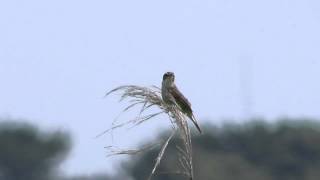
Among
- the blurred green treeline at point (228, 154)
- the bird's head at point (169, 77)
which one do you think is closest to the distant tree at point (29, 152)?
the blurred green treeline at point (228, 154)

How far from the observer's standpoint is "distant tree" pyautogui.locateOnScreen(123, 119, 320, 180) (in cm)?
5803

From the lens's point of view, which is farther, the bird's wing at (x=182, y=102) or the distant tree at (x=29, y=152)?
the distant tree at (x=29, y=152)

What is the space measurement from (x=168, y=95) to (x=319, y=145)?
55426 mm

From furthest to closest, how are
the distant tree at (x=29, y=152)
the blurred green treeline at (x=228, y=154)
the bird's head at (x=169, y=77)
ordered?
1. the distant tree at (x=29, y=152)
2. the blurred green treeline at (x=228, y=154)
3. the bird's head at (x=169, y=77)

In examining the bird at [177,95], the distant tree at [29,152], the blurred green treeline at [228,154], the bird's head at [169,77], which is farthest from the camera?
the distant tree at [29,152]

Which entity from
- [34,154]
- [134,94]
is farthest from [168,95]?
[34,154]

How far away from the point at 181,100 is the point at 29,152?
2504 inches

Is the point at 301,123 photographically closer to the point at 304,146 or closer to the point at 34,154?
the point at 304,146

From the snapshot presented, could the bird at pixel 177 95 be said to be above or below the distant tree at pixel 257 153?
above

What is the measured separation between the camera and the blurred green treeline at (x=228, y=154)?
57.8m

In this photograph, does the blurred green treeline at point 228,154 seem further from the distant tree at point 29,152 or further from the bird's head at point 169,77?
the bird's head at point 169,77

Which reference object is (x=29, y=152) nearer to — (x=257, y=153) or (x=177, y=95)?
(x=257, y=153)

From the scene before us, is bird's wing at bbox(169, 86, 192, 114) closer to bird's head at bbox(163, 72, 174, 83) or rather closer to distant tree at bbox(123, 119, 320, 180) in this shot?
bird's head at bbox(163, 72, 174, 83)

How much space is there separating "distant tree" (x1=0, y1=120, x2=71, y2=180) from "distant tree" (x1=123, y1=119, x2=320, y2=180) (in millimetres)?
8934
